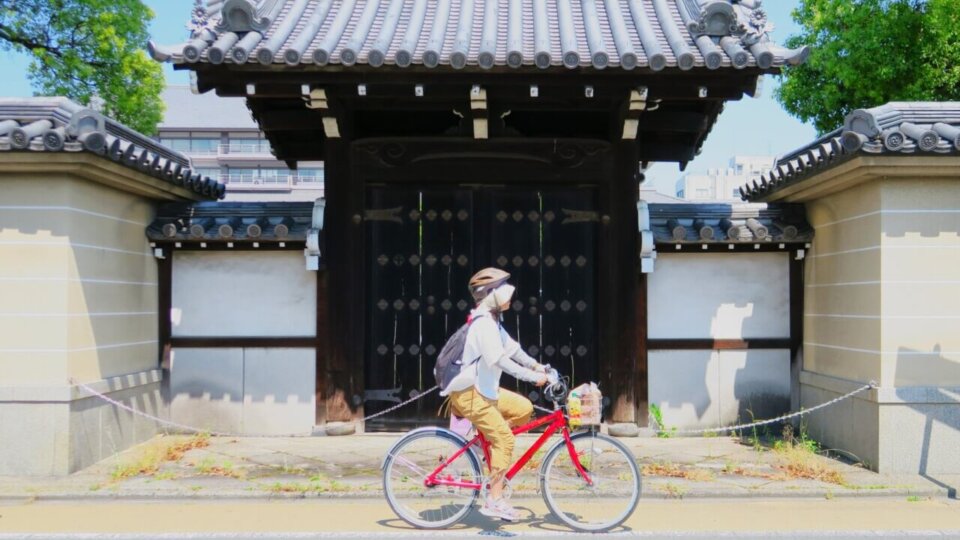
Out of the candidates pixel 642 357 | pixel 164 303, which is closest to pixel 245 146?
pixel 164 303

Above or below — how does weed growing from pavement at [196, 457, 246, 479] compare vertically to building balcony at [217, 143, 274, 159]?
below

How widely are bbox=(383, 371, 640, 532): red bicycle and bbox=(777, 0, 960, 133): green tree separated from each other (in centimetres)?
1181

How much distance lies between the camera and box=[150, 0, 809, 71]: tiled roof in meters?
8.20

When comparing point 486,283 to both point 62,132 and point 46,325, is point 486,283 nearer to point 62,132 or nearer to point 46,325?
point 62,132

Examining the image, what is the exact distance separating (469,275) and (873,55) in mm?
11531

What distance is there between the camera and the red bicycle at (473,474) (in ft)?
20.4

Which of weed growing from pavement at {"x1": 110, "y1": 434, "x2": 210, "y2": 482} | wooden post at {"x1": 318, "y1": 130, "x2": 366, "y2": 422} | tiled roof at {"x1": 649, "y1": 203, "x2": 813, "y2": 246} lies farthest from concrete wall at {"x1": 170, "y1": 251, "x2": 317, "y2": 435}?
tiled roof at {"x1": 649, "y1": 203, "x2": 813, "y2": 246}

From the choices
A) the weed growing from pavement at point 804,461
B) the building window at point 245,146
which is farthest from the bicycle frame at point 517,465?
the building window at point 245,146

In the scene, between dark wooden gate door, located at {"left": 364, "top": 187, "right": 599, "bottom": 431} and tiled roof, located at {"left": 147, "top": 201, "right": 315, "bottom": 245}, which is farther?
dark wooden gate door, located at {"left": 364, "top": 187, "right": 599, "bottom": 431}

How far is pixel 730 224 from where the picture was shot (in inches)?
387

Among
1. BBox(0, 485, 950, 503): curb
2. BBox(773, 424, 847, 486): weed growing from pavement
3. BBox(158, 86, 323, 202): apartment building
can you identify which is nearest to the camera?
BBox(0, 485, 950, 503): curb

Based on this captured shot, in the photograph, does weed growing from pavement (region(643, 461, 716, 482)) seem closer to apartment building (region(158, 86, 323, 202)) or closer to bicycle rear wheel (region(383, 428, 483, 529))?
bicycle rear wheel (region(383, 428, 483, 529))

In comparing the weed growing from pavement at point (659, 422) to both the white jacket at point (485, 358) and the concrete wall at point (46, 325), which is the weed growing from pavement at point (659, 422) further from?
the concrete wall at point (46, 325)

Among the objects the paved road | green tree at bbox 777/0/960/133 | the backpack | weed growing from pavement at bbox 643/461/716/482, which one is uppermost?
green tree at bbox 777/0/960/133
